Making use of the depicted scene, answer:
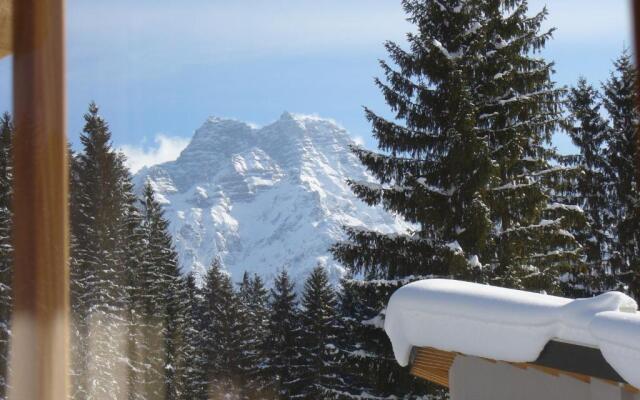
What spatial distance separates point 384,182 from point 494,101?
226 centimetres

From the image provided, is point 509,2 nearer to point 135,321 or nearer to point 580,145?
point 580,145

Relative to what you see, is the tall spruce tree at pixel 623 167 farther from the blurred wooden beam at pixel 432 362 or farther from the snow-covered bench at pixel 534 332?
the snow-covered bench at pixel 534 332

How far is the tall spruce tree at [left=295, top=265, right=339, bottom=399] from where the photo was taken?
2742 cm

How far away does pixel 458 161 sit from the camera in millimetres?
10516

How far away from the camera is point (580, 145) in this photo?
17516 mm

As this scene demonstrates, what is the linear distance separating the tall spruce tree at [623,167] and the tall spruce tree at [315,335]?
13.1m

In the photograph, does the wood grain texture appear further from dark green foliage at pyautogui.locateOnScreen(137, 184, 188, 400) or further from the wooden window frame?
dark green foliage at pyautogui.locateOnScreen(137, 184, 188, 400)

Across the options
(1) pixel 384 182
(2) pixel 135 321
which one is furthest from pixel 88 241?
(1) pixel 384 182

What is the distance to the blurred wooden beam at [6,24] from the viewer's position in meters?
1.25

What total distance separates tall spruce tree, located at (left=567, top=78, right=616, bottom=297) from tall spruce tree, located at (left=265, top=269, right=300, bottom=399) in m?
15.4

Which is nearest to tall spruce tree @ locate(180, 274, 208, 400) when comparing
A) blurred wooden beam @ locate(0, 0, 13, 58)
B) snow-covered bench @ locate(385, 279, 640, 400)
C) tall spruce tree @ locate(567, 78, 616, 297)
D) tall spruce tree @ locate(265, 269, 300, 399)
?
tall spruce tree @ locate(265, 269, 300, 399)

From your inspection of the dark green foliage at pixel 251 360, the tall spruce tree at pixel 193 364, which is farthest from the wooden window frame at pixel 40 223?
the dark green foliage at pixel 251 360

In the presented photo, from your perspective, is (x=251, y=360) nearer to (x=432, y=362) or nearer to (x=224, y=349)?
(x=224, y=349)

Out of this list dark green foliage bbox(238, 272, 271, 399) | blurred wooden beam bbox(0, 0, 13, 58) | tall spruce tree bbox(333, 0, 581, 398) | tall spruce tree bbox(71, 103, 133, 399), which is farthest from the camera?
dark green foliage bbox(238, 272, 271, 399)
